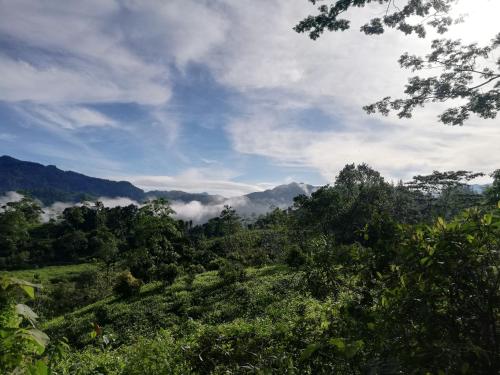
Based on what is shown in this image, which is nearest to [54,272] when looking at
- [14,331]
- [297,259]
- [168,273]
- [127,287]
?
[127,287]

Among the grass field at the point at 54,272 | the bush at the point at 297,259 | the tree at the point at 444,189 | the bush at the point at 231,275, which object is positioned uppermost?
the tree at the point at 444,189

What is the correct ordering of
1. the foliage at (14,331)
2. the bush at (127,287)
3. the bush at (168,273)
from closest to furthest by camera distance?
the foliage at (14,331) → the bush at (127,287) → the bush at (168,273)

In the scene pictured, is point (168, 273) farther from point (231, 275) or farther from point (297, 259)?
point (297, 259)

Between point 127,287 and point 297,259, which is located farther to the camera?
point 127,287

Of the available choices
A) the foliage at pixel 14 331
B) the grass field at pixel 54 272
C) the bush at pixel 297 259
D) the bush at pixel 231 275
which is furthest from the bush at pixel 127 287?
the grass field at pixel 54 272

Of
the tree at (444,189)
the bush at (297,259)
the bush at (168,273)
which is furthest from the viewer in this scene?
the tree at (444,189)

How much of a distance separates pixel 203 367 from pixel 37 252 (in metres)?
85.2

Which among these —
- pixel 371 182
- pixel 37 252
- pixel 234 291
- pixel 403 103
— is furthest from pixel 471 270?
pixel 37 252

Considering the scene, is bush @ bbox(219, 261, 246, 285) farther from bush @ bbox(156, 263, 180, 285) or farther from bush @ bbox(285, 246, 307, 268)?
bush @ bbox(285, 246, 307, 268)

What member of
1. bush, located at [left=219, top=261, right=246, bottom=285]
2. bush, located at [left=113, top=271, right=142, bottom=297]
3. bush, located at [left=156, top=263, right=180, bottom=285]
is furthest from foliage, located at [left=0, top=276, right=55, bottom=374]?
bush, located at [left=156, top=263, right=180, bottom=285]

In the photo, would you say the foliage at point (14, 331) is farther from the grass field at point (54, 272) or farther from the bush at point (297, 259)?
the grass field at point (54, 272)

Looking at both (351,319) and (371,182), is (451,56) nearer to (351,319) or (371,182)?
(351,319)

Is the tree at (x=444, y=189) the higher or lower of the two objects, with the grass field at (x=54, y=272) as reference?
higher

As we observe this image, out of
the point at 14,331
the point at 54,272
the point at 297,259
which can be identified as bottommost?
the point at 54,272
